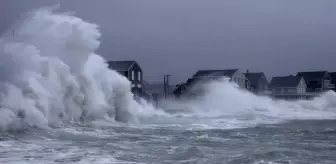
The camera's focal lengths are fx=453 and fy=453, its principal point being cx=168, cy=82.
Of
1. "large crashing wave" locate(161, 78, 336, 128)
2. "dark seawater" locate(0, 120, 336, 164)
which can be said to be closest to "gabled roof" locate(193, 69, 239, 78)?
"large crashing wave" locate(161, 78, 336, 128)

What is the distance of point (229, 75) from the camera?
5616 centimetres

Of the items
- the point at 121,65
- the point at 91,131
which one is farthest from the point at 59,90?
the point at 121,65

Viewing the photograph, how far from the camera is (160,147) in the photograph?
14.6 meters

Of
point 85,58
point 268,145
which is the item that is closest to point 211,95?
point 85,58

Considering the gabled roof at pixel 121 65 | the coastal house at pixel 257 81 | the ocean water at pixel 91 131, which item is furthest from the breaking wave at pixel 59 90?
the coastal house at pixel 257 81

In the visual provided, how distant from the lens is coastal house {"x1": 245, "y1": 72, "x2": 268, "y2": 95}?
68250mm

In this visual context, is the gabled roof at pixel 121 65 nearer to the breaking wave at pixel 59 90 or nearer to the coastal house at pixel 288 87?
the breaking wave at pixel 59 90

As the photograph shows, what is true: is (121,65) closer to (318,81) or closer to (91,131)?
(91,131)

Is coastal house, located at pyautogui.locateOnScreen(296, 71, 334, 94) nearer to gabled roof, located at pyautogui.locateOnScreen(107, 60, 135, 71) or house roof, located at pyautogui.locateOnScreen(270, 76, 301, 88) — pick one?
house roof, located at pyautogui.locateOnScreen(270, 76, 301, 88)

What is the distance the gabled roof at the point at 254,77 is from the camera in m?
68.6

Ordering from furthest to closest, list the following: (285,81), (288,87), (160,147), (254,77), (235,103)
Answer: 1. (254,77)
2. (285,81)
3. (288,87)
4. (235,103)
5. (160,147)

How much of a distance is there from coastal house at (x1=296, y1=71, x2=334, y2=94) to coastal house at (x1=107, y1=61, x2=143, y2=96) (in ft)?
117

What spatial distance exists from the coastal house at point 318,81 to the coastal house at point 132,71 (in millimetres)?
35713

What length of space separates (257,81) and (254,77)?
0.98 meters
